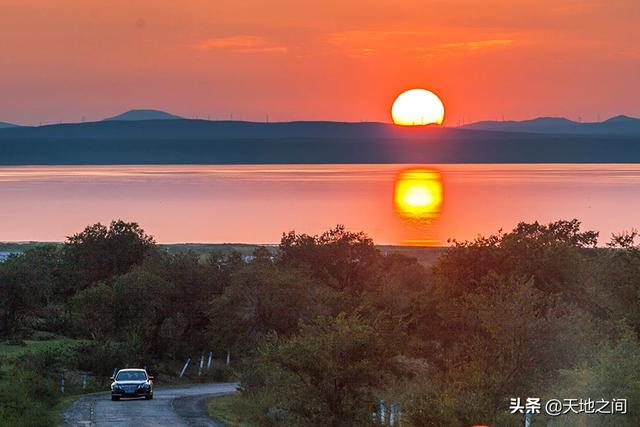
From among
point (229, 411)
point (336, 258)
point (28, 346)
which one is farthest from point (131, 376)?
point (336, 258)

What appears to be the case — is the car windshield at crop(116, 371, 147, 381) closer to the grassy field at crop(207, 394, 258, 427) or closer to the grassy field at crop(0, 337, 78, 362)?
the grassy field at crop(207, 394, 258, 427)

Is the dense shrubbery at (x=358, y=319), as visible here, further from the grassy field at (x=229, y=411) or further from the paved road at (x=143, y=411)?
the paved road at (x=143, y=411)

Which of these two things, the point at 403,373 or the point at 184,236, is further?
the point at 184,236

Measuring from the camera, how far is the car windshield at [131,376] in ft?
129

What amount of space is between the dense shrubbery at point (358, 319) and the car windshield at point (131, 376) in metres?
3.87

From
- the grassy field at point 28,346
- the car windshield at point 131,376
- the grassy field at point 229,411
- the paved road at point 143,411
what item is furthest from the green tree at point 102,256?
the grassy field at point 229,411

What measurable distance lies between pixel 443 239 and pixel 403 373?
406 feet

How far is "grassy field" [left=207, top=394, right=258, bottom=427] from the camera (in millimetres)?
33562

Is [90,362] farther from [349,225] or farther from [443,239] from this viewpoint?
[349,225]

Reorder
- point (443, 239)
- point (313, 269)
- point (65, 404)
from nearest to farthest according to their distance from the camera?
1. point (65, 404)
2. point (313, 269)
3. point (443, 239)

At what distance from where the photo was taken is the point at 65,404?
1487 inches

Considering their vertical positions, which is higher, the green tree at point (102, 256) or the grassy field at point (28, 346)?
the green tree at point (102, 256)

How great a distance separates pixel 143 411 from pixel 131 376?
4.67 meters

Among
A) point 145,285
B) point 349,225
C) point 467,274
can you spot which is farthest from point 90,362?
point 349,225
